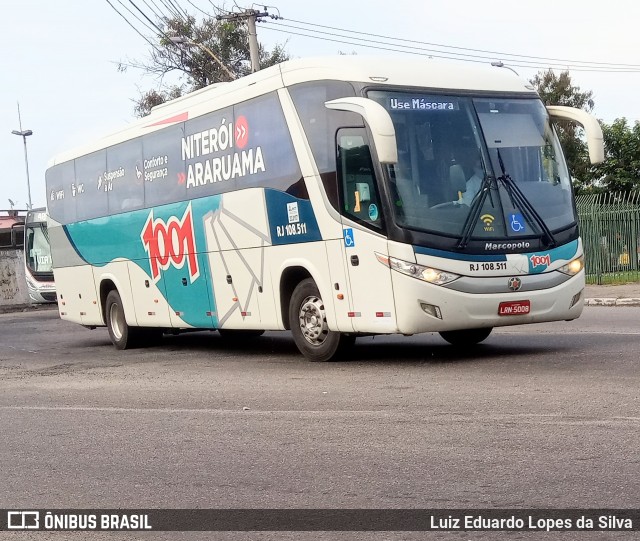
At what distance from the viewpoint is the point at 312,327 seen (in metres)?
13.7

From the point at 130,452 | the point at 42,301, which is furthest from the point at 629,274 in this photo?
the point at 130,452

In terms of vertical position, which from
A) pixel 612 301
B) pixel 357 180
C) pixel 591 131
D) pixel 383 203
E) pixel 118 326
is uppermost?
pixel 591 131

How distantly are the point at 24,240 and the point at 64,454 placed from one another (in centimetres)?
3257

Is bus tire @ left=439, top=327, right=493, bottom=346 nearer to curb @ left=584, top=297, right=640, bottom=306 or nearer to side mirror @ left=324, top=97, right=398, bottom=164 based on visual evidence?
side mirror @ left=324, top=97, right=398, bottom=164

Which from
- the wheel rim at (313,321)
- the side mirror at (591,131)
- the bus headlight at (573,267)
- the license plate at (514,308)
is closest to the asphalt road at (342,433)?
the wheel rim at (313,321)

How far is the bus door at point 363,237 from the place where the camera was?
12320mm

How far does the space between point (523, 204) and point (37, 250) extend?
28.8 metres

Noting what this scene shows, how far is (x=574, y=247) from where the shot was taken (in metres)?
13.1

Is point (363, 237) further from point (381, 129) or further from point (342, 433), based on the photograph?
point (342, 433)

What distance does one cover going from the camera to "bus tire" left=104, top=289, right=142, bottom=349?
19047 millimetres

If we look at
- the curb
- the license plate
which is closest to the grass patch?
the curb

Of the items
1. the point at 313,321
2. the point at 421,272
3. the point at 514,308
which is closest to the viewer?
the point at 421,272

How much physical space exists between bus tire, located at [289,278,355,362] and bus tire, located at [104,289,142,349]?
5.77 metres

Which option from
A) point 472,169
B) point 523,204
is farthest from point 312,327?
point 523,204
